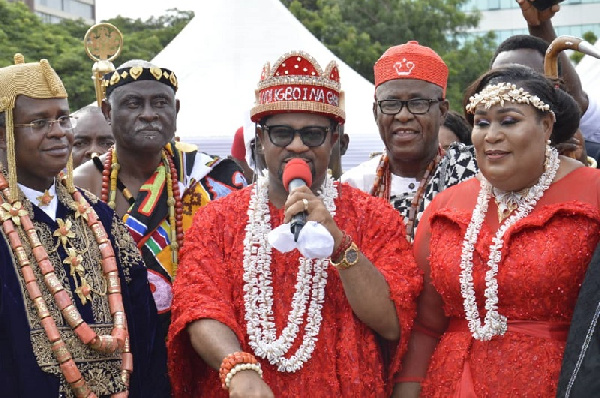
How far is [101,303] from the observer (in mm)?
4027

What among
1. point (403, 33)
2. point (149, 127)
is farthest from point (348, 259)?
point (403, 33)

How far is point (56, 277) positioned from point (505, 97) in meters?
1.88

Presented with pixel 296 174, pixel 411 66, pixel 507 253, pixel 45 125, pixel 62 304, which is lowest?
pixel 62 304

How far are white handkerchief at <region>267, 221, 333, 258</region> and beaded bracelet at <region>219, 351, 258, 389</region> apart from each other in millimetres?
433

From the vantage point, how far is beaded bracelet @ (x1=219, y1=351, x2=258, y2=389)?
11.6 ft

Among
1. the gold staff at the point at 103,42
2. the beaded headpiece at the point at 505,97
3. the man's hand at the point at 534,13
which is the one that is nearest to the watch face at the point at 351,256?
the beaded headpiece at the point at 505,97

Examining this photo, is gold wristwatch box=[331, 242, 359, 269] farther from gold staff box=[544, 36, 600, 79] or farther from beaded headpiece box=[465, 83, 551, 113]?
gold staff box=[544, 36, 600, 79]

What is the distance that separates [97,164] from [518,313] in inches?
94.8

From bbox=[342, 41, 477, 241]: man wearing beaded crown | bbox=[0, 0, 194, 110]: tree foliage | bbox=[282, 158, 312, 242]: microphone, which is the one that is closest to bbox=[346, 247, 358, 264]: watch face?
bbox=[282, 158, 312, 242]: microphone

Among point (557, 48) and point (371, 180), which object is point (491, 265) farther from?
point (371, 180)

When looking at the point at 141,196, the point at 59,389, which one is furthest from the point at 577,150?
the point at 59,389

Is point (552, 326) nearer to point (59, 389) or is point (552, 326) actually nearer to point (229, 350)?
point (229, 350)

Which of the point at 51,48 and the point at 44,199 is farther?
the point at 51,48

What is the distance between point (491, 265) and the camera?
374 cm
